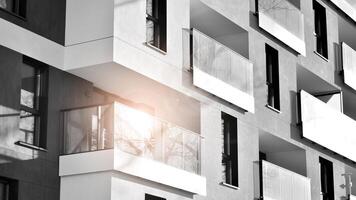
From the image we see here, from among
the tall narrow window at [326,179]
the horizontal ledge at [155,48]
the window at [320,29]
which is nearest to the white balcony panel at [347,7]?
the window at [320,29]

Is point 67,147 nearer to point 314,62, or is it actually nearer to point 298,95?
point 298,95

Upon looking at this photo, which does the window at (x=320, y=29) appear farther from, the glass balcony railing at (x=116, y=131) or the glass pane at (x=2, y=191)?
the glass pane at (x=2, y=191)

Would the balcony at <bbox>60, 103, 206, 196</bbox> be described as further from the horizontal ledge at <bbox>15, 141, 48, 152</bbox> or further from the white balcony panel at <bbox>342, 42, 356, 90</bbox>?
the white balcony panel at <bbox>342, 42, 356, 90</bbox>

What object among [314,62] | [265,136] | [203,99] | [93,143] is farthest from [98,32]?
[314,62]

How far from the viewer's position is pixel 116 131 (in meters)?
20.4

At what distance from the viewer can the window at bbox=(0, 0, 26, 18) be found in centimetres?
2012

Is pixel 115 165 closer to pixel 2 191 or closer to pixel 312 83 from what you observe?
pixel 2 191

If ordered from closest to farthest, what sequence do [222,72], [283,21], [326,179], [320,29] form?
[222,72]
[283,21]
[326,179]
[320,29]

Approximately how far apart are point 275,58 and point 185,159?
24.5 ft

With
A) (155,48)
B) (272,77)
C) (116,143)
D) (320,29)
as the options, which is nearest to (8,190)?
(116,143)

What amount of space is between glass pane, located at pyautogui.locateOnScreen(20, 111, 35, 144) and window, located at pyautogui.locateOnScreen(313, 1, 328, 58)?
15.4 m

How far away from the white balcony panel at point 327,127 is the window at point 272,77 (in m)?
0.94

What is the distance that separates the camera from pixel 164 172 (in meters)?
21.9

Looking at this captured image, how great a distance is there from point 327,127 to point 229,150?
5574 mm
